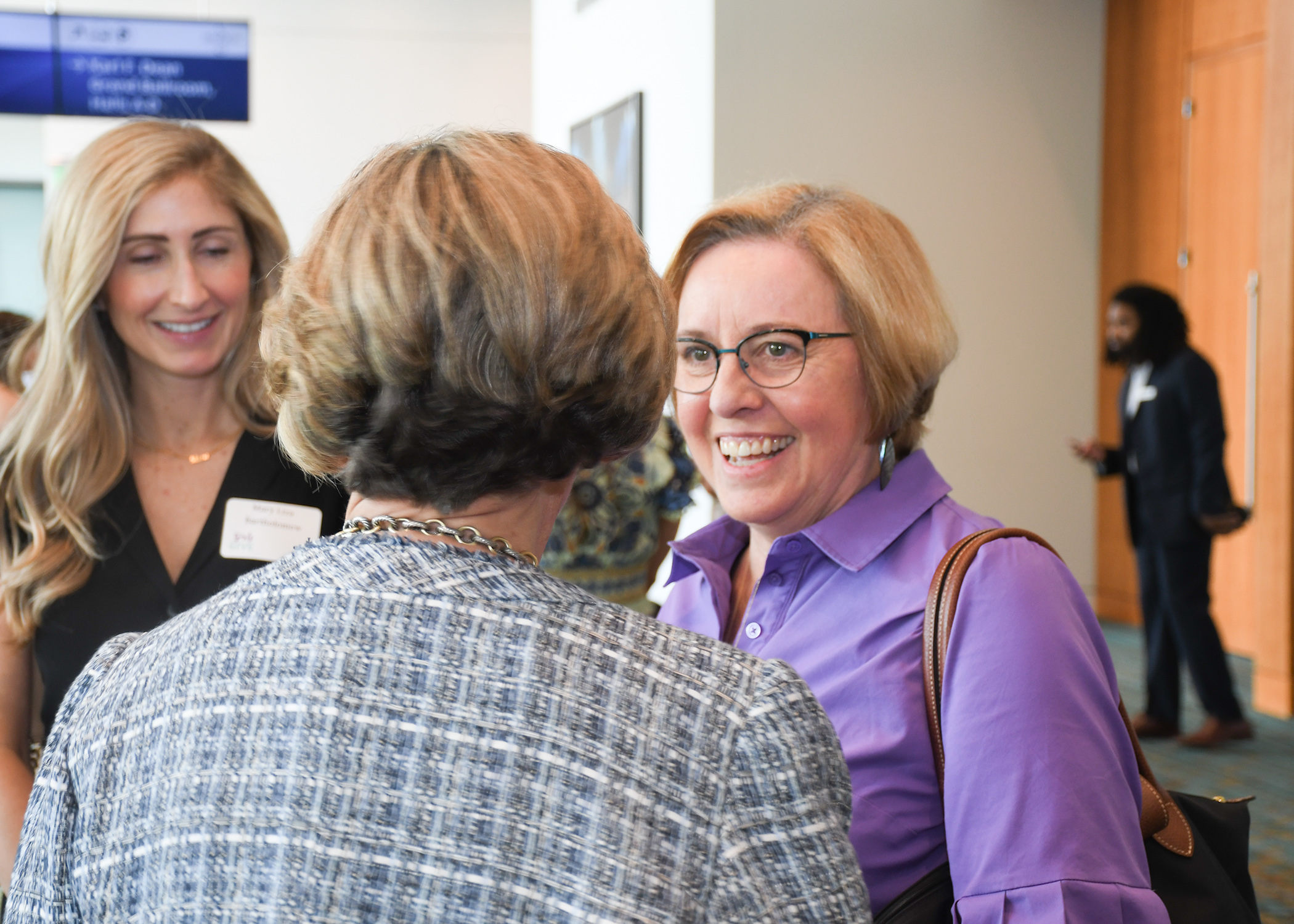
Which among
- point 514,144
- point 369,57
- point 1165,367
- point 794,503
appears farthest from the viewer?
point 369,57

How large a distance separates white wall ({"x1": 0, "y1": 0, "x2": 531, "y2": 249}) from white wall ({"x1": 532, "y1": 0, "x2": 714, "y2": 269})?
265cm

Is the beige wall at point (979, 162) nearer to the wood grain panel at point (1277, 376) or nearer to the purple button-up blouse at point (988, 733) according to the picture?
the wood grain panel at point (1277, 376)

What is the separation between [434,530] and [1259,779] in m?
4.36

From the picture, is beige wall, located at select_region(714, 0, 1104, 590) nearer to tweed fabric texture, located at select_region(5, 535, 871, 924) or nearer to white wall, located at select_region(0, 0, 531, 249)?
tweed fabric texture, located at select_region(5, 535, 871, 924)

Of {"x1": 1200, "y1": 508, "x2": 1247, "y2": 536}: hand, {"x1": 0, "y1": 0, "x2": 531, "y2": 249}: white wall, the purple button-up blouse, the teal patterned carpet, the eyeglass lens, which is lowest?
the teal patterned carpet

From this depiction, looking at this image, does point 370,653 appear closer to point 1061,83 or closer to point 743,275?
point 743,275

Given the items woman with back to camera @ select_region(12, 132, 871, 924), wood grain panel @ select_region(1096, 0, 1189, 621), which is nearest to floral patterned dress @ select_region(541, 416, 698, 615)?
A: woman with back to camera @ select_region(12, 132, 871, 924)

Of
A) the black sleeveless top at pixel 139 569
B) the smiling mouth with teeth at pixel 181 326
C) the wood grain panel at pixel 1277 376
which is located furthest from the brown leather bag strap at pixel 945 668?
the wood grain panel at pixel 1277 376

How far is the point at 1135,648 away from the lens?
655cm

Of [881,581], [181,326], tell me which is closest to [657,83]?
[181,326]

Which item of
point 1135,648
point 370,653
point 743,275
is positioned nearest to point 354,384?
point 370,653

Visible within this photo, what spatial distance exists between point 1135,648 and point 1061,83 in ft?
10.6

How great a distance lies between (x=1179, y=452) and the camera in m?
4.64

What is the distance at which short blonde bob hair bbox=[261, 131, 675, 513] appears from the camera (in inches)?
30.0
